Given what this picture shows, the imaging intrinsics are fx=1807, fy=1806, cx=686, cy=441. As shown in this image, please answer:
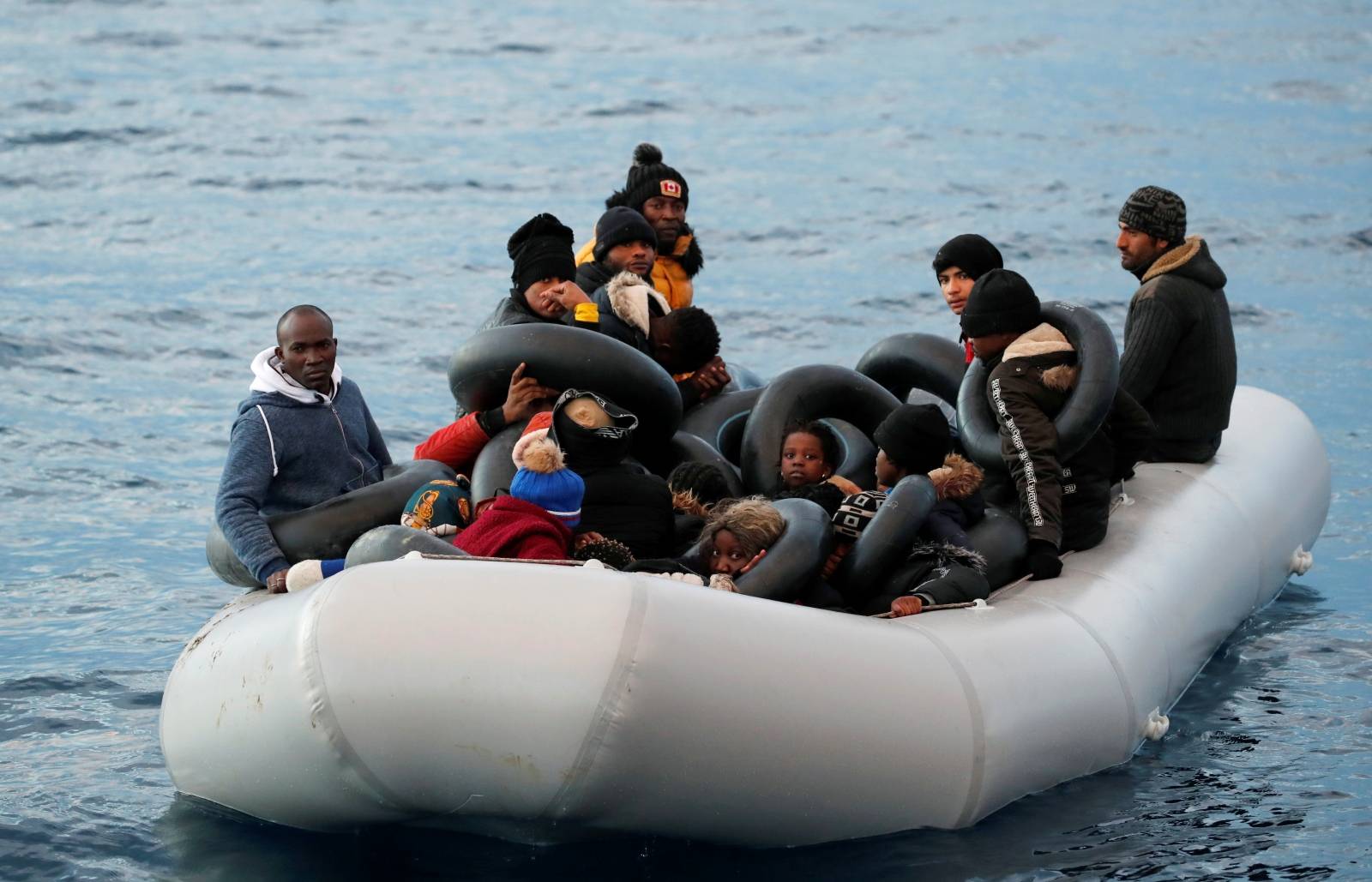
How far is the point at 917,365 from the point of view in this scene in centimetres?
804

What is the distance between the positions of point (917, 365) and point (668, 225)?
4.89ft

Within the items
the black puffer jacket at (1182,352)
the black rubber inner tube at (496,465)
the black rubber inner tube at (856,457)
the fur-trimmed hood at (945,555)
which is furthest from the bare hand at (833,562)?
the black puffer jacket at (1182,352)

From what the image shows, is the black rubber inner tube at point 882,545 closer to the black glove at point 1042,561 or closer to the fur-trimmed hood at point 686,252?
the black glove at point 1042,561

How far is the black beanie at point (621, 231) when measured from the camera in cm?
808

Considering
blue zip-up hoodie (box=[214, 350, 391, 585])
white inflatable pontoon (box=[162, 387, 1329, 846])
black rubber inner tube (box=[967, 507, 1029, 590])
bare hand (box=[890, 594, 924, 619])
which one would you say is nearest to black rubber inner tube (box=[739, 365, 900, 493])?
black rubber inner tube (box=[967, 507, 1029, 590])

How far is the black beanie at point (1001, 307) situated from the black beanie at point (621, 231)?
6.07ft

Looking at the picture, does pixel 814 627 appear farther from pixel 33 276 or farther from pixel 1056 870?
pixel 33 276

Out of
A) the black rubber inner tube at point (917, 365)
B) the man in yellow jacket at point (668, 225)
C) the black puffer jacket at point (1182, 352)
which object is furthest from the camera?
the man in yellow jacket at point (668, 225)

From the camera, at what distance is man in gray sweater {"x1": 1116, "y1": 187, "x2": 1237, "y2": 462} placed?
24.9 feet

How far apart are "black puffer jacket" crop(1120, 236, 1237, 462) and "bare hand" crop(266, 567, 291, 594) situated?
362 cm

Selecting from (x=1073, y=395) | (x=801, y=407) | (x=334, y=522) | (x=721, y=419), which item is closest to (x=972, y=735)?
(x=1073, y=395)

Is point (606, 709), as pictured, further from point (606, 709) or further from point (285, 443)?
point (285, 443)

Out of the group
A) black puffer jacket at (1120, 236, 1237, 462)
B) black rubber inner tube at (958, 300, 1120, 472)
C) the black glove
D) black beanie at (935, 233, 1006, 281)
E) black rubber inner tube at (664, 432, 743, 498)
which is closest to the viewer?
the black glove

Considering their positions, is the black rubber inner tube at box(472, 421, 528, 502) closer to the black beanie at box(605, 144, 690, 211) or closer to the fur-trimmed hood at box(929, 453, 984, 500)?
the fur-trimmed hood at box(929, 453, 984, 500)
